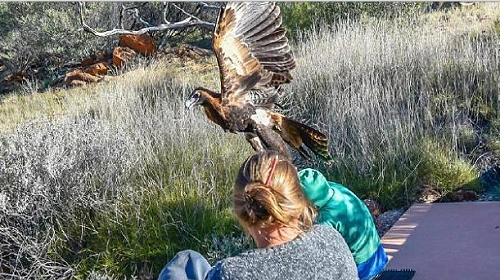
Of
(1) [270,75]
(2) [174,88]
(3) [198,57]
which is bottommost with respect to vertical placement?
(3) [198,57]

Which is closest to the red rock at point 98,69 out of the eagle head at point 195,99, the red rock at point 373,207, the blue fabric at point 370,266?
the red rock at point 373,207

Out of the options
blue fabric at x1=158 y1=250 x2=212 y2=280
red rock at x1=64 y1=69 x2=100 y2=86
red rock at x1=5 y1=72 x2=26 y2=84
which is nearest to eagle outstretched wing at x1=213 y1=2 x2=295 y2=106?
blue fabric at x1=158 y1=250 x2=212 y2=280

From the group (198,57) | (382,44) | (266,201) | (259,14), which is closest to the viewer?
(266,201)

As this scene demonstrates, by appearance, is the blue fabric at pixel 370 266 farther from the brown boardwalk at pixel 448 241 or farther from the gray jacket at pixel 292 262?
the gray jacket at pixel 292 262

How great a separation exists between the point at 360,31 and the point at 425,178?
3319 mm

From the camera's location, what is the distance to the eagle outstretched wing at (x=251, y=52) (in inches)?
189

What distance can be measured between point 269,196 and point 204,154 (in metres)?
4.16

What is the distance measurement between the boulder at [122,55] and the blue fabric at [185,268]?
10.4 m

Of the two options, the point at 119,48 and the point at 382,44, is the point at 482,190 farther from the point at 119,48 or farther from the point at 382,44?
the point at 119,48

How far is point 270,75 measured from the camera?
5020 millimetres

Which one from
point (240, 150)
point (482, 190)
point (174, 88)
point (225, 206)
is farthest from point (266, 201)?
point (174, 88)

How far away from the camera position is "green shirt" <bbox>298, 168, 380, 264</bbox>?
3506 mm

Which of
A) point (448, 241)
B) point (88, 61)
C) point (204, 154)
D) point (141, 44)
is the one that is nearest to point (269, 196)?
point (448, 241)

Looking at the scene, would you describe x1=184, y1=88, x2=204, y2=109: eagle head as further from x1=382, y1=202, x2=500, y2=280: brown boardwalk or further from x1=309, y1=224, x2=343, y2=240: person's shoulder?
x1=309, y1=224, x2=343, y2=240: person's shoulder
